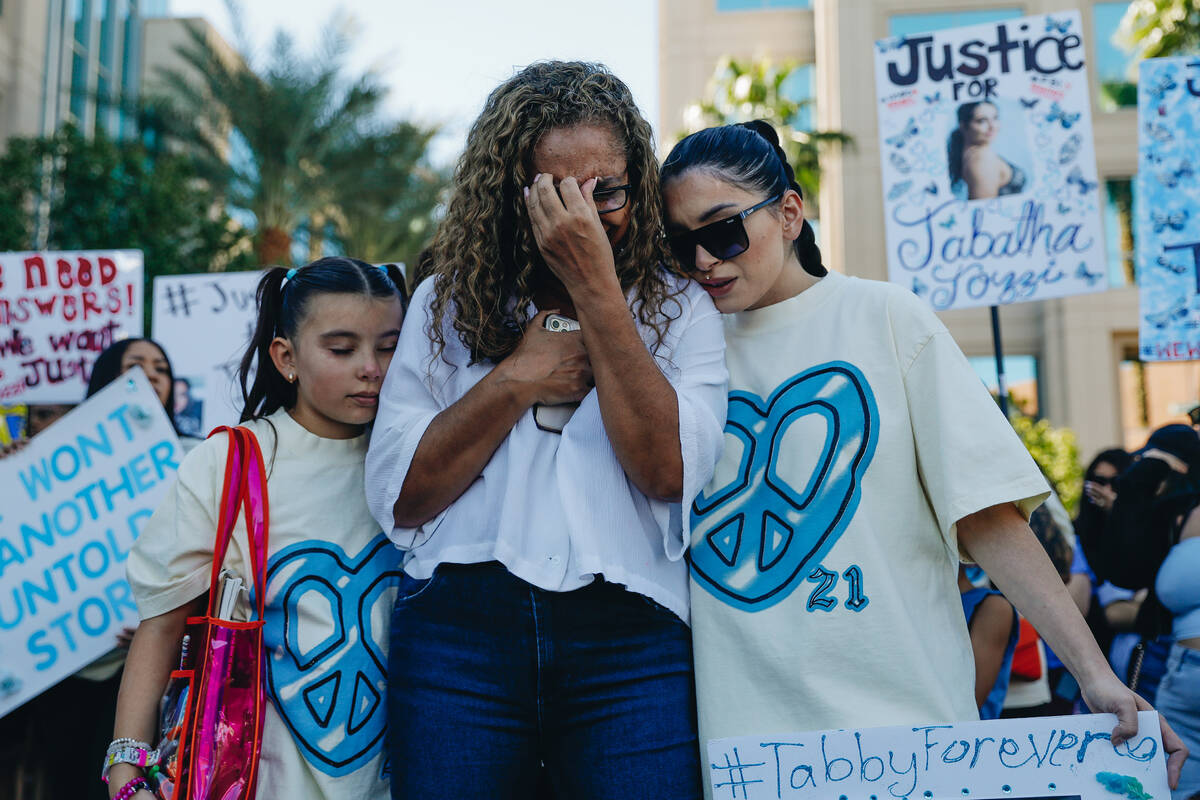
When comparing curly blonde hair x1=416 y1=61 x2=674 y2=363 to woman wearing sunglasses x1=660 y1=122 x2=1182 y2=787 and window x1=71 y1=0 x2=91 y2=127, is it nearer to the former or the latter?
woman wearing sunglasses x1=660 y1=122 x2=1182 y2=787

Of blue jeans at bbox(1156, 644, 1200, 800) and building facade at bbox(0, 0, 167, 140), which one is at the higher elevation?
building facade at bbox(0, 0, 167, 140)

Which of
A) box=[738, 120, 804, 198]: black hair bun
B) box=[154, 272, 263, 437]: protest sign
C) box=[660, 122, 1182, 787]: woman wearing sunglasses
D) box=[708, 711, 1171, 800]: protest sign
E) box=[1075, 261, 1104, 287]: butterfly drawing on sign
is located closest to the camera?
box=[708, 711, 1171, 800]: protest sign

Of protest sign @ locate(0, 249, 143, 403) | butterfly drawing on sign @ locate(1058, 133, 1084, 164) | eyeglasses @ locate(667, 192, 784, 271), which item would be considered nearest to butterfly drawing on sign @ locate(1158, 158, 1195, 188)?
butterfly drawing on sign @ locate(1058, 133, 1084, 164)

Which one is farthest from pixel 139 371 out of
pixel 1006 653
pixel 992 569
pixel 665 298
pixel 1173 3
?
pixel 1173 3

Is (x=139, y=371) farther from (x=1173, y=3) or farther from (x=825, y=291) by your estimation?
(x=1173, y=3)

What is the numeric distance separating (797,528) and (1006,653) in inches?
67.5

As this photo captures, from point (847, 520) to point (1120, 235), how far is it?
16.8 meters

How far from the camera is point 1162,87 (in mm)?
3945

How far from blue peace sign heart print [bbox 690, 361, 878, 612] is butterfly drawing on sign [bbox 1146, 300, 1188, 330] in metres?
2.46

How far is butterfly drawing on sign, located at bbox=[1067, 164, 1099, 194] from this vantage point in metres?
4.17

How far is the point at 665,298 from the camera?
74.9 inches

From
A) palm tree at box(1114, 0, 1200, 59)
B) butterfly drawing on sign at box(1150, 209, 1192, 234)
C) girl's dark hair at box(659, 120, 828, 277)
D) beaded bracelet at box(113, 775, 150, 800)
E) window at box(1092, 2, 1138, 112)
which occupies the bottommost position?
beaded bracelet at box(113, 775, 150, 800)

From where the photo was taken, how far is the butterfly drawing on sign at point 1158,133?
12.9 ft

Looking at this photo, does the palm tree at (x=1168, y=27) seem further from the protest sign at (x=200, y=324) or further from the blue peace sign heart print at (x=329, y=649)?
the blue peace sign heart print at (x=329, y=649)
